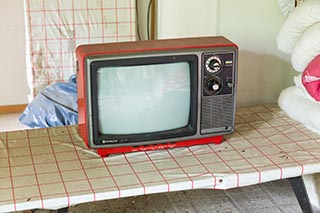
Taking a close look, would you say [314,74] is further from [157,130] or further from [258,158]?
[157,130]

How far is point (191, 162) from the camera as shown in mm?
1521

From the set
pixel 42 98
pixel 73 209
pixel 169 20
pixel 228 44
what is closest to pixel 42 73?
pixel 42 98

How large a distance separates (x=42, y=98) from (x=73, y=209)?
84cm

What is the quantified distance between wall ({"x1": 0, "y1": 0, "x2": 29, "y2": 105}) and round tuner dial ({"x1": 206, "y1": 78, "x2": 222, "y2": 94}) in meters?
1.75

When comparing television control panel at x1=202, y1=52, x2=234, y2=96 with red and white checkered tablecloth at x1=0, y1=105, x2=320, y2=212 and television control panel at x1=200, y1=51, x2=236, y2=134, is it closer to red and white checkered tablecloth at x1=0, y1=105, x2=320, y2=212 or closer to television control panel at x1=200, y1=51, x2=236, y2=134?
television control panel at x1=200, y1=51, x2=236, y2=134

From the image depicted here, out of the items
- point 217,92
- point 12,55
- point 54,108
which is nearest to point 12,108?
point 12,55

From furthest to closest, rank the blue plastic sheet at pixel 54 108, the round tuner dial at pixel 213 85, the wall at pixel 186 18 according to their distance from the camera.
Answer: the blue plastic sheet at pixel 54 108 → the wall at pixel 186 18 → the round tuner dial at pixel 213 85

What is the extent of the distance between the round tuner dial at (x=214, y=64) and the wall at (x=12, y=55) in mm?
1742

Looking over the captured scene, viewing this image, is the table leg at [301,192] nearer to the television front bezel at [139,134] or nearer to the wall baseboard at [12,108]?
the television front bezel at [139,134]

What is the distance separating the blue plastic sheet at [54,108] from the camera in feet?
8.00

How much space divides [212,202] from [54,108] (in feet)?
3.04

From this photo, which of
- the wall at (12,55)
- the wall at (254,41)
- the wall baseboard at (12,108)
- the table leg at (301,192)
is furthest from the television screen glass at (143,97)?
the wall baseboard at (12,108)

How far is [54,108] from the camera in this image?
8.09 ft

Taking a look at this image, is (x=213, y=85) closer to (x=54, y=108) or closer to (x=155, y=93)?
(x=155, y=93)
